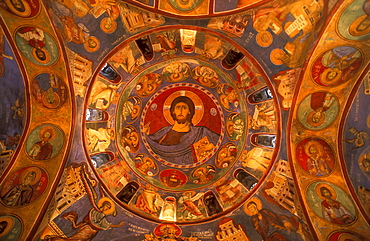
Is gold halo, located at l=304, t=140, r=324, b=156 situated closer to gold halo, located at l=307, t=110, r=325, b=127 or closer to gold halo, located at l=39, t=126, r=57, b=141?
gold halo, located at l=307, t=110, r=325, b=127

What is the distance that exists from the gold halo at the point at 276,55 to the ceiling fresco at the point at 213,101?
1.6 inches

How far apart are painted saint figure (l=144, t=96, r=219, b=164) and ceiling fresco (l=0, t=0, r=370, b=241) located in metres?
0.69

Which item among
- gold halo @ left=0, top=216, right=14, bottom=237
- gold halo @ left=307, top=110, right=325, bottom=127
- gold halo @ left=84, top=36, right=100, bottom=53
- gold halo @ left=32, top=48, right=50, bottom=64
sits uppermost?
gold halo @ left=84, top=36, right=100, bottom=53

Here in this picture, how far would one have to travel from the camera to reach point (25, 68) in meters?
8.74

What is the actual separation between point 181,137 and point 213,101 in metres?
2.97

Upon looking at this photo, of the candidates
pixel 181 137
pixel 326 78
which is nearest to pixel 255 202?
pixel 181 137

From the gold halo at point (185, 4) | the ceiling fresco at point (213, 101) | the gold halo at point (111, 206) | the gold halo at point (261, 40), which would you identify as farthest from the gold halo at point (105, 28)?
the gold halo at point (111, 206)

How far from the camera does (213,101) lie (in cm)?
1450

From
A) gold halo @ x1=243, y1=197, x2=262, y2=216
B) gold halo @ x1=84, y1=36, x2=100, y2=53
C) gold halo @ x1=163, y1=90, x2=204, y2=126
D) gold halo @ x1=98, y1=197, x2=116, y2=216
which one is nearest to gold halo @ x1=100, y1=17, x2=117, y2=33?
gold halo @ x1=84, y1=36, x2=100, y2=53

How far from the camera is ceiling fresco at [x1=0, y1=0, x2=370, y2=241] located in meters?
8.62

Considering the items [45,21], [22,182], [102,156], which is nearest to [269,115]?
[102,156]

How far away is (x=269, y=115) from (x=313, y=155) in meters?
2.45

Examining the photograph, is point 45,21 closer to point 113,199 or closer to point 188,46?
point 188,46

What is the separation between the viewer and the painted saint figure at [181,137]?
48.4 ft
